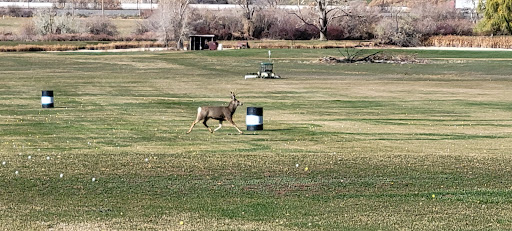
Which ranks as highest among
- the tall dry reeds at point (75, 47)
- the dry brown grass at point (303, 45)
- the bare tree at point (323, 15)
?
the bare tree at point (323, 15)

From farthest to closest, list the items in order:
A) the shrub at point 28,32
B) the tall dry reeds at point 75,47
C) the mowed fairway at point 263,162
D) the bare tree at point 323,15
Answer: the shrub at point 28,32 → the bare tree at point 323,15 → the tall dry reeds at point 75,47 → the mowed fairway at point 263,162

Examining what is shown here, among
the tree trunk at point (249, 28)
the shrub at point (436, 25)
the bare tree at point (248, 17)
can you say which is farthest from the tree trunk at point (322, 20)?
the shrub at point (436, 25)

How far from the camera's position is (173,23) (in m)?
111

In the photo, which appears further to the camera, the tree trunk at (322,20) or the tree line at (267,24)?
the tree trunk at (322,20)

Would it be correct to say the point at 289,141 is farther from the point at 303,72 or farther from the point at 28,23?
the point at 28,23

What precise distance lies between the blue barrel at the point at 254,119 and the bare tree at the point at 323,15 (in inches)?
3679

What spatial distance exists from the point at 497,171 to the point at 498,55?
6970cm

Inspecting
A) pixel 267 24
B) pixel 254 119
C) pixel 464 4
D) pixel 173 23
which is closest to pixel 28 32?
pixel 173 23

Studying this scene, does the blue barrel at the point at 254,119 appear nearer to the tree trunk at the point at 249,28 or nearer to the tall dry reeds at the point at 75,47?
the tall dry reeds at the point at 75,47

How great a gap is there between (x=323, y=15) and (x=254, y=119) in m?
96.4

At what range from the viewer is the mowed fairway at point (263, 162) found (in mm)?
13062

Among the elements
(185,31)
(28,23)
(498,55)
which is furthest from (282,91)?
(28,23)

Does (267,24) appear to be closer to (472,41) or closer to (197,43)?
(197,43)

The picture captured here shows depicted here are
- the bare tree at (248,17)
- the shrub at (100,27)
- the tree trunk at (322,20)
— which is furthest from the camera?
the shrub at (100,27)
